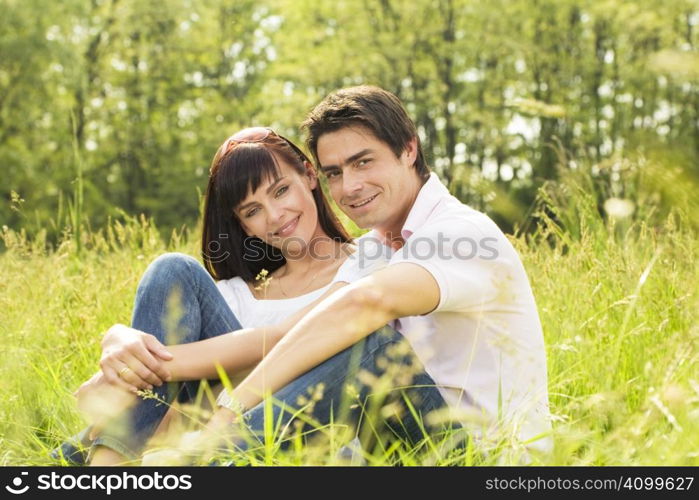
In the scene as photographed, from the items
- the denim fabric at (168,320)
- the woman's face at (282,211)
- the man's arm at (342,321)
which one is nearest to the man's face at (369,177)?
the woman's face at (282,211)

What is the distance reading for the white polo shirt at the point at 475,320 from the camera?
7.00ft

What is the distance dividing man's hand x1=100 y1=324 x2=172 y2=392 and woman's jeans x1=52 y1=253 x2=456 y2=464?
9 cm

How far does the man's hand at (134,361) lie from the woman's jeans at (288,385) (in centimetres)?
9

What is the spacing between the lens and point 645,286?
9.66ft

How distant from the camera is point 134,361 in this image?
7.99 ft

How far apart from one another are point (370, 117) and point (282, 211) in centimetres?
54

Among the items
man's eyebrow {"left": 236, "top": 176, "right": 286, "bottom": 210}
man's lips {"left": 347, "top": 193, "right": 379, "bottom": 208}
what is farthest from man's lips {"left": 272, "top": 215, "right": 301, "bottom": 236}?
man's lips {"left": 347, "top": 193, "right": 379, "bottom": 208}

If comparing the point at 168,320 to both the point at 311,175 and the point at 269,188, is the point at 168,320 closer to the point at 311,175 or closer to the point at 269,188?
the point at 269,188

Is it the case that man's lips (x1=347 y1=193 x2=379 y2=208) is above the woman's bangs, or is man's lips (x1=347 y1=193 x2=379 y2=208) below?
below

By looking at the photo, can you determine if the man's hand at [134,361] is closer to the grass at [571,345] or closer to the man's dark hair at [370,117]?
the grass at [571,345]

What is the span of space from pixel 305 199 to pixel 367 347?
1.16 m

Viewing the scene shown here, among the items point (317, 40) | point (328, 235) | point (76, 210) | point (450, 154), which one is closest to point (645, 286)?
point (328, 235)

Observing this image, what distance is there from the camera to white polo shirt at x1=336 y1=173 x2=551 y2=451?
2133mm

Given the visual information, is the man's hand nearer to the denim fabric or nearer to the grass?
the denim fabric
